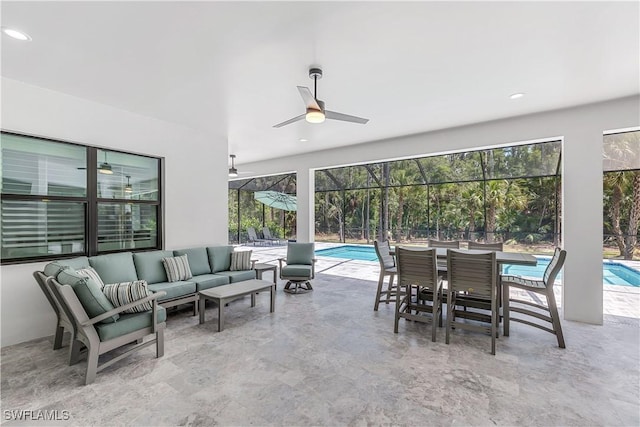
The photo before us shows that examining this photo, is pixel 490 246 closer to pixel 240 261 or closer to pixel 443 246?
pixel 443 246

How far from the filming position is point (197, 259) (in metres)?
4.62

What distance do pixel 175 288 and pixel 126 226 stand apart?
136 centimetres

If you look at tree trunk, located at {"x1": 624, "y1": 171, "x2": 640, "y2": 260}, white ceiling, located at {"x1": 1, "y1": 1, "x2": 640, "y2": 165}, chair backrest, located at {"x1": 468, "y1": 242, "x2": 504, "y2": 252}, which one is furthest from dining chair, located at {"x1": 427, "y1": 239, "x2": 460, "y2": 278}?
tree trunk, located at {"x1": 624, "y1": 171, "x2": 640, "y2": 260}

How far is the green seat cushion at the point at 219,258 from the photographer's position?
479 centimetres

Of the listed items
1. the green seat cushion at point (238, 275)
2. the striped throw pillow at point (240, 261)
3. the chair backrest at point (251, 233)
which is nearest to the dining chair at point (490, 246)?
the green seat cushion at point (238, 275)

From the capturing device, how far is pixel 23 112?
10.5 ft

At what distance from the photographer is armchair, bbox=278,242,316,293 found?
523 centimetres

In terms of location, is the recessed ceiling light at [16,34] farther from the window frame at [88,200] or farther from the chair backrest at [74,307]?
the chair backrest at [74,307]

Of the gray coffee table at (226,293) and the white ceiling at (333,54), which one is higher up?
the white ceiling at (333,54)

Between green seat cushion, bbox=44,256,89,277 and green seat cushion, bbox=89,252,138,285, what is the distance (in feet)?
0.36

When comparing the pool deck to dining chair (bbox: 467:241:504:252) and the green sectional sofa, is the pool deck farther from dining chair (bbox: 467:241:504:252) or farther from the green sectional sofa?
dining chair (bbox: 467:241:504:252)

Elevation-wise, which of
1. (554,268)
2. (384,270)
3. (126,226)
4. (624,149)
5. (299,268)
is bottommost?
(299,268)

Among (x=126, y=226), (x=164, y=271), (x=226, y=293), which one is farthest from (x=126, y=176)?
(x=226, y=293)

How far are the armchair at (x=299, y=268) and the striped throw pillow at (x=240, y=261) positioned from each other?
69 cm
